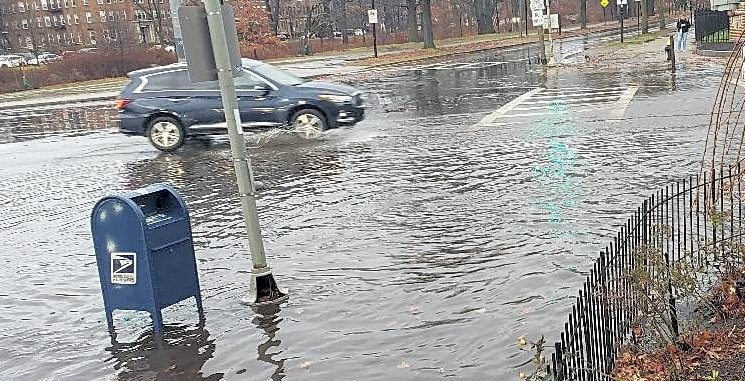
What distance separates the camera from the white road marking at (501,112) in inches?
656

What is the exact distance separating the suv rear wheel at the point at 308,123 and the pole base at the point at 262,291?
31.2 ft

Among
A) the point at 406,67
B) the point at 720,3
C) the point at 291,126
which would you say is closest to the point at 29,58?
the point at 406,67

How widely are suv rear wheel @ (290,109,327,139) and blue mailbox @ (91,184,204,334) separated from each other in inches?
385

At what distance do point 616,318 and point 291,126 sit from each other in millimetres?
11624

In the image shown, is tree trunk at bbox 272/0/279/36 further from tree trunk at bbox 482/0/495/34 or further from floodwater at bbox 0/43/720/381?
floodwater at bbox 0/43/720/381

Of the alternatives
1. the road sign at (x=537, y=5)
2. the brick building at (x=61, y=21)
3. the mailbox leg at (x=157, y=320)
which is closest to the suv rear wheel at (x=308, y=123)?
the mailbox leg at (x=157, y=320)

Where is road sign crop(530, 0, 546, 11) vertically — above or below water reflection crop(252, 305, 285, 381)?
above

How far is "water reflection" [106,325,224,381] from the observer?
222 inches

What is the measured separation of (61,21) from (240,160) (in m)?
119

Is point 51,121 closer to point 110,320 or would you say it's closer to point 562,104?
point 562,104

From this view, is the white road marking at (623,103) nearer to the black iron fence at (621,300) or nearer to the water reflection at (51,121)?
the black iron fence at (621,300)

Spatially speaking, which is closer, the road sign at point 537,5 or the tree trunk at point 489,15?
the road sign at point 537,5

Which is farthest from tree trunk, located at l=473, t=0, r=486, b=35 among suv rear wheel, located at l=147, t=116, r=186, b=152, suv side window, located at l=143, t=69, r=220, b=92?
suv rear wheel, located at l=147, t=116, r=186, b=152

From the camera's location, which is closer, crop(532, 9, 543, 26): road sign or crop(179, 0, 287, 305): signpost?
crop(179, 0, 287, 305): signpost
